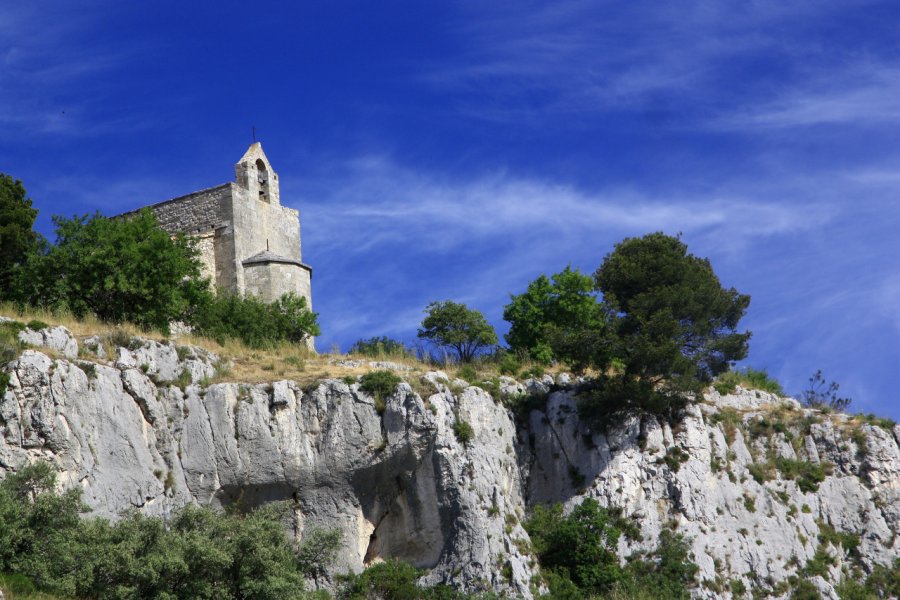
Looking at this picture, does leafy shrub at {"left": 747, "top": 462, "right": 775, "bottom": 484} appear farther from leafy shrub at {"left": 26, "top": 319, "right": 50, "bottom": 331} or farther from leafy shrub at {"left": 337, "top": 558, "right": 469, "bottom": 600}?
leafy shrub at {"left": 26, "top": 319, "right": 50, "bottom": 331}

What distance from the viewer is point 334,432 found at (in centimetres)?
3969

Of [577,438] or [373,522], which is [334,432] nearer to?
[373,522]

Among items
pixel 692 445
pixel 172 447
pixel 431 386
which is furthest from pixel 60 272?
pixel 692 445

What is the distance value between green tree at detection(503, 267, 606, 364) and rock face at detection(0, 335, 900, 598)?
7060 mm

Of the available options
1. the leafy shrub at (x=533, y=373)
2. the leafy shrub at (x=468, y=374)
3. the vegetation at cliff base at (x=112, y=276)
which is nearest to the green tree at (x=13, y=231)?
the vegetation at cliff base at (x=112, y=276)

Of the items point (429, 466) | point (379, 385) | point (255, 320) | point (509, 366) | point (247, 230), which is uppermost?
point (247, 230)

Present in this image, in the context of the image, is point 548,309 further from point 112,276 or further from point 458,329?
point 112,276

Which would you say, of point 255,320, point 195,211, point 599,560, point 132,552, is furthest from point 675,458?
point 195,211

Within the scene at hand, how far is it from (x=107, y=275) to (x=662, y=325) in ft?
58.8

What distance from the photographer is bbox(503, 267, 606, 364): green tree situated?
2063 inches

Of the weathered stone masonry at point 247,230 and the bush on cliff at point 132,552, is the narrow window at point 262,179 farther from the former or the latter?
the bush on cliff at point 132,552

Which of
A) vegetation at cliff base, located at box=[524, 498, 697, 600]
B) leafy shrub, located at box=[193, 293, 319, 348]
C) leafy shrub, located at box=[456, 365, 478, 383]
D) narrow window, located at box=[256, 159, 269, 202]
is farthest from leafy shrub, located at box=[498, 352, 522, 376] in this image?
narrow window, located at box=[256, 159, 269, 202]

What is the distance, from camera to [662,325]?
42.8 metres

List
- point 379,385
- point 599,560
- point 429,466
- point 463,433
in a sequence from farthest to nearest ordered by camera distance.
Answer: point 379,385 → point 463,433 → point 429,466 → point 599,560
